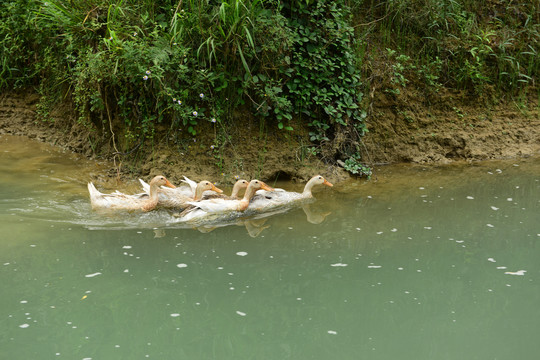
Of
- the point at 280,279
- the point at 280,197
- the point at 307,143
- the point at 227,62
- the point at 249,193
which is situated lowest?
the point at 280,279

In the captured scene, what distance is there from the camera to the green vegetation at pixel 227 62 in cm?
820

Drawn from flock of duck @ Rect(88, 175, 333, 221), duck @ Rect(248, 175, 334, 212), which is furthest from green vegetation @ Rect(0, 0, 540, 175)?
flock of duck @ Rect(88, 175, 333, 221)

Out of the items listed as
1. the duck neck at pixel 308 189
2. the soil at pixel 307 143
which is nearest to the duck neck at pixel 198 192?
the soil at pixel 307 143

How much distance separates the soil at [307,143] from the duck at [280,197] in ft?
2.10

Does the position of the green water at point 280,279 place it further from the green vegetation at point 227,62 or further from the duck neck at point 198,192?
the green vegetation at point 227,62

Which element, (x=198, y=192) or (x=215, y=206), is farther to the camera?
(x=198, y=192)

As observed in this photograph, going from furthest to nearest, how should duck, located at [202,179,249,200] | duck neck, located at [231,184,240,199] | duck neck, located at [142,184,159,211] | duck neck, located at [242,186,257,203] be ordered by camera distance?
duck neck, located at [231,184,240,199], duck, located at [202,179,249,200], duck neck, located at [242,186,257,203], duck neck, located at [142,184,159,211]

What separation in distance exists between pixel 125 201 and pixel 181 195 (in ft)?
2.44

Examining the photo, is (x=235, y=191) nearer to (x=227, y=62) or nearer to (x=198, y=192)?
(x=198, y=192)

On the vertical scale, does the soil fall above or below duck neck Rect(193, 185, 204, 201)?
above

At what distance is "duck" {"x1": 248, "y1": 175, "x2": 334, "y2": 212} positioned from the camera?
298 inches

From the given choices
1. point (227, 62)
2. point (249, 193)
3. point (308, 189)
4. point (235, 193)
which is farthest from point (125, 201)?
point (227, 62)

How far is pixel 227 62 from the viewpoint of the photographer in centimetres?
843

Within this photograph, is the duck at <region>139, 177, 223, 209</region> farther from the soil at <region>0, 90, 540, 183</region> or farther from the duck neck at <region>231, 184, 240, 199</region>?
the soil at <region>0, 90, 540, 183</region>
